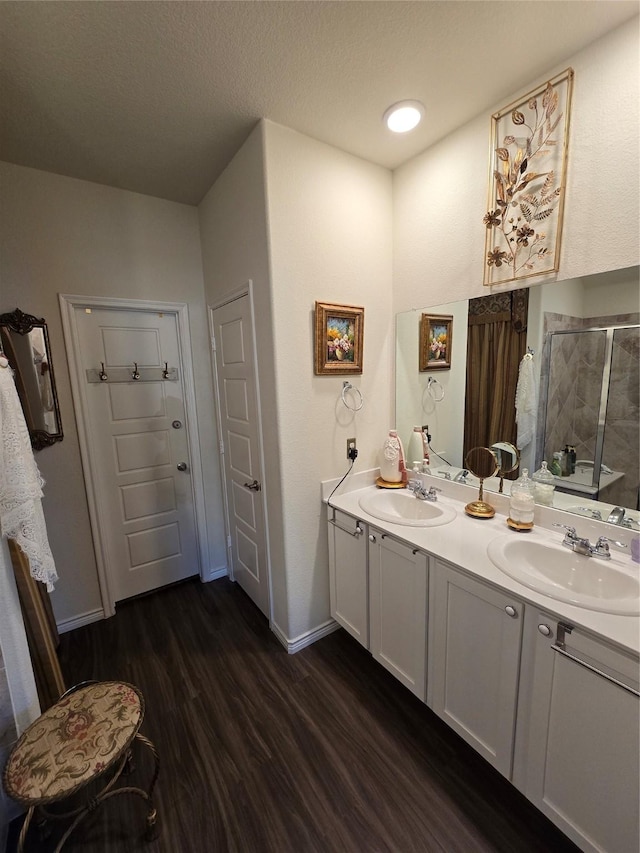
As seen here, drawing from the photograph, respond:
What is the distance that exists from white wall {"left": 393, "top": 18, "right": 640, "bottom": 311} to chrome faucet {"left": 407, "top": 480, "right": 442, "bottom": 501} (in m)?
1.02

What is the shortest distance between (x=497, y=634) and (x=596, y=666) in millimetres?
281

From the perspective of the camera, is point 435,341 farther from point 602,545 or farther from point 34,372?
point 34,372

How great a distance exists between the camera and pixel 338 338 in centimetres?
192

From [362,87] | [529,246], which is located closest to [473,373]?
[529,246]

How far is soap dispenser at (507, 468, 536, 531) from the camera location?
148 centimetres

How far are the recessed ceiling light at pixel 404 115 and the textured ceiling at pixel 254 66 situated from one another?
0.12 ft

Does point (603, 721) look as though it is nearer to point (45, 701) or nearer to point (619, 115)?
point (619, 115)

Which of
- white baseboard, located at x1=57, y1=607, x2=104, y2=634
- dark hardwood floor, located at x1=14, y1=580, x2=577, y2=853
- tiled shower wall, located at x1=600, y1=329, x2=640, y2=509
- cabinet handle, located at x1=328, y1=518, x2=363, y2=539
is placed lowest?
dark hardwood floor, located at x1=14, y1=580, x2=577, y2=853

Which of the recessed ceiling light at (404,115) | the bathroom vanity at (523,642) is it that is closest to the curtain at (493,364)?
the bathroom vanity at (523,642)

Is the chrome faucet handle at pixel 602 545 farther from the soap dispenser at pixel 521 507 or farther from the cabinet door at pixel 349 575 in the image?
the cabinet door at pixel 349 575

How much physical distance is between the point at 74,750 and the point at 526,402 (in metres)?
2.11

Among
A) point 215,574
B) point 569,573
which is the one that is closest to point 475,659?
point 569,573

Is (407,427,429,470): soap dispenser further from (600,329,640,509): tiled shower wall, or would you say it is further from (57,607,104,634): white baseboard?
(57,607,104,634): white baseboard

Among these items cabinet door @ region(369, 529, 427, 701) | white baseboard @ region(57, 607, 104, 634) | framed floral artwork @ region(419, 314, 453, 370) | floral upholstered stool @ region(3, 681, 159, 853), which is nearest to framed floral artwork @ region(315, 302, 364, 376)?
framed floral artwork @ region(419, 314, 453, 370)
